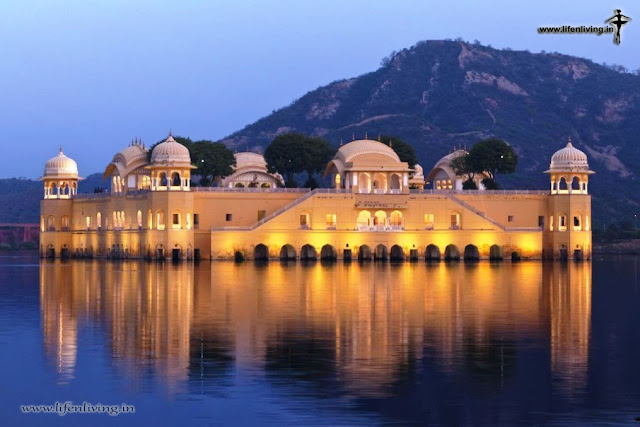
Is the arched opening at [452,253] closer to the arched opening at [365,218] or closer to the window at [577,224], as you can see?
the arched opening at [365,218]

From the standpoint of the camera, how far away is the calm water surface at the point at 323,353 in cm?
1886

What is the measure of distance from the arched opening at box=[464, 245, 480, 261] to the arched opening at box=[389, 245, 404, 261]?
4.11 metres

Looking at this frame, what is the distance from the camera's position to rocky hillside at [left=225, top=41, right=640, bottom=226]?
139m

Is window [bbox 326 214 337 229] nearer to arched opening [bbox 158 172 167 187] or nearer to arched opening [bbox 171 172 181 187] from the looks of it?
arched opening [bbox 171 172 181 187]

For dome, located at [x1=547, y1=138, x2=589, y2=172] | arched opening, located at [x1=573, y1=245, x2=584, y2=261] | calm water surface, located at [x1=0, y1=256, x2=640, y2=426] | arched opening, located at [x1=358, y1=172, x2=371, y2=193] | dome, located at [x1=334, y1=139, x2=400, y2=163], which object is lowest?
calm water surface, located at [x1=0, y1=256, x2=640, y2=426]

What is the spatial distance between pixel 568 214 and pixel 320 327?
5312 centimetres

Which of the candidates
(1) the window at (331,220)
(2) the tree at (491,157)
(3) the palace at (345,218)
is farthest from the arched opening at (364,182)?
(2) the tree at (491,157)

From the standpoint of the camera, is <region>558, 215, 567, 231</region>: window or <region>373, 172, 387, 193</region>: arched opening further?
<region>373, 172, 387, 193</region>: arched opening

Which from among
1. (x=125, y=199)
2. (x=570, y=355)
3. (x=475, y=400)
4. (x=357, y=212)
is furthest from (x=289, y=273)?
(x=475, y=400)

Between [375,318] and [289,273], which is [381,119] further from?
[375,318]

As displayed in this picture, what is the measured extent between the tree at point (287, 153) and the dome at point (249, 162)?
12.6ft

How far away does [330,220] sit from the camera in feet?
253

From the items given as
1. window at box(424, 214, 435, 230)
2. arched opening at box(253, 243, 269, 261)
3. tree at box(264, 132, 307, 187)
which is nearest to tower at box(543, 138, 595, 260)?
window at box(424, 214, 435, 230)

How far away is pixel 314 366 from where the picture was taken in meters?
23.0
